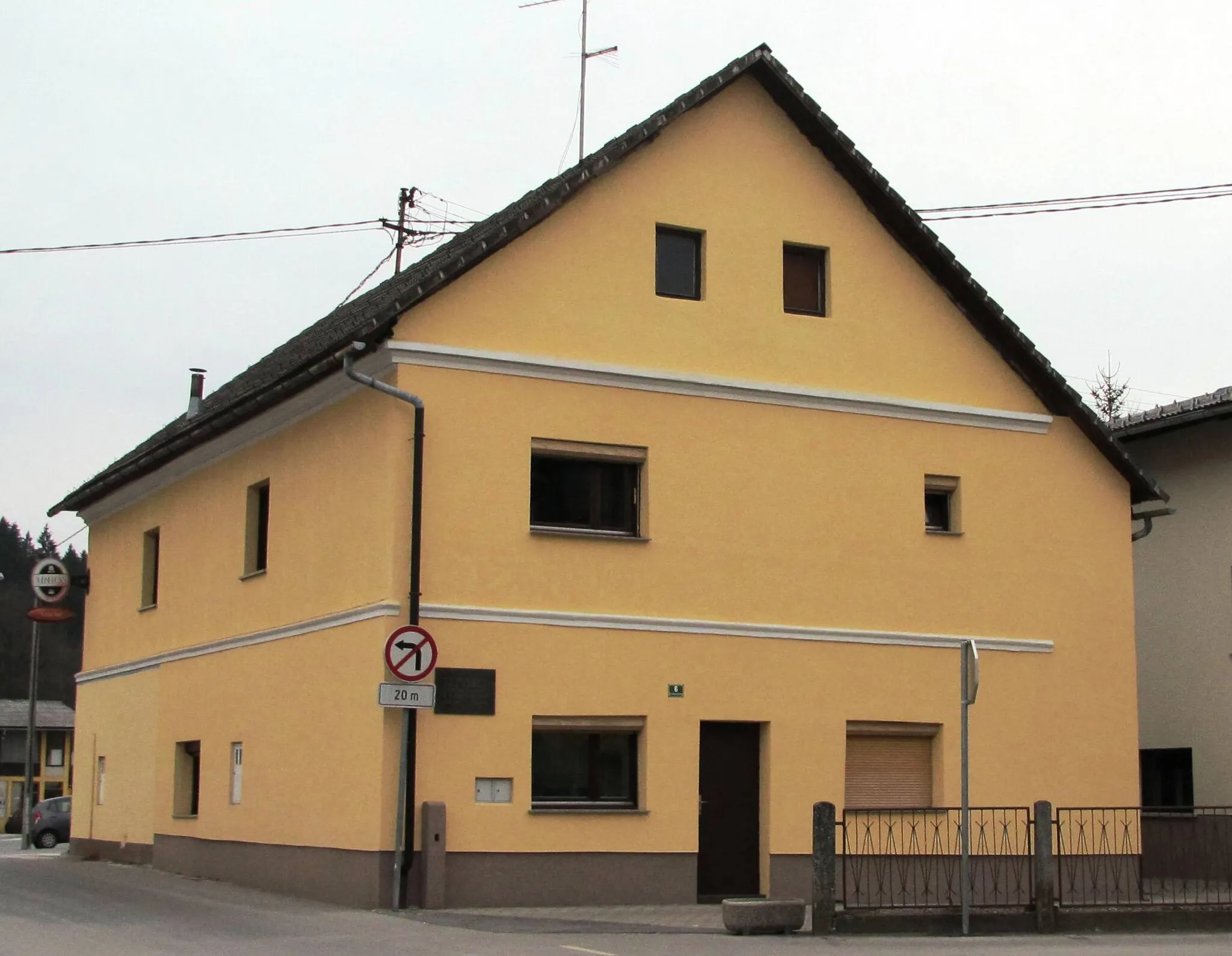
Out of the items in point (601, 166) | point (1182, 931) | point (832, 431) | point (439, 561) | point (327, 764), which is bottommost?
point (1182, 931)

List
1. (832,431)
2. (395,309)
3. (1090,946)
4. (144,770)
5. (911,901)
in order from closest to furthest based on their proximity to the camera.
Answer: (1090,946) < (911,901) < (395,309) < (832,431) < (144,770)

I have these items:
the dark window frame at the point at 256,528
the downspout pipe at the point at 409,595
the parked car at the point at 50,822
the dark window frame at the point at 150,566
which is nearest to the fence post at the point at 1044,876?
the downspout pipe at the point at 409,595

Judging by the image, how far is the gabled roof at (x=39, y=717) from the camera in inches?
3164

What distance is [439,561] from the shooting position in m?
19.1

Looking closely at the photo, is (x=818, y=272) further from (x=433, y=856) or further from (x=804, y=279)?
(x=433, y=856)

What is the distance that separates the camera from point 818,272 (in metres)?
22.2

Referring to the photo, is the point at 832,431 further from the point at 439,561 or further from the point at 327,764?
the point at 327,764

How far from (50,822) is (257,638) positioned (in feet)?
90.1

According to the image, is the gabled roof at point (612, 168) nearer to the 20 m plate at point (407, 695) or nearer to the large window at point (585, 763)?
the 20 m plate at point (407, 695)

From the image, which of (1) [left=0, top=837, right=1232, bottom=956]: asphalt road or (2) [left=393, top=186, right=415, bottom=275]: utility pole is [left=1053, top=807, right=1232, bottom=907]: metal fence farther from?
(2) [left=393, top=186, right=415, bottom=275]: utility pole

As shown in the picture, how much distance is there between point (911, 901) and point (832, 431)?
619cm

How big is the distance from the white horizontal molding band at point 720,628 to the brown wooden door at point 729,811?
3.51ft

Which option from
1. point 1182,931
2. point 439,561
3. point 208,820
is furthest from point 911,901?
point 208,820

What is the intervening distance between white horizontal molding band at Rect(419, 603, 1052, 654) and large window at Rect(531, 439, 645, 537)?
1.00 m
